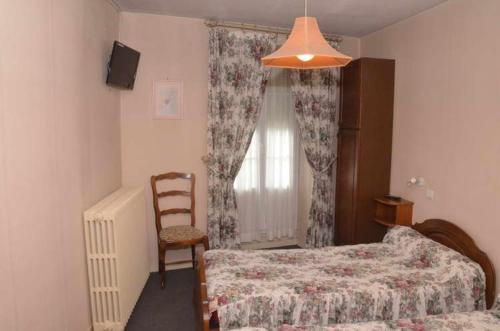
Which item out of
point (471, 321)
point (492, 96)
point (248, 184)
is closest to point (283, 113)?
point (248, 184)

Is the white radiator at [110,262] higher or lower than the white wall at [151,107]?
lower

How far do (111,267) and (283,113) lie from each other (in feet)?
8.94

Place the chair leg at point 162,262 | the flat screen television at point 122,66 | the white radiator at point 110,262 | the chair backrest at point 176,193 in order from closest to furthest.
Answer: the white radiator at point 110,262 < the flat screen television at point 122,66 < the chair leg at point 162,262 < the chair backrest at point 176,193

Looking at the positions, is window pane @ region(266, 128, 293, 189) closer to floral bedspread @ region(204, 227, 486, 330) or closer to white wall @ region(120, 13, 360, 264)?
white wall @ region(120, 13, 360, 264)

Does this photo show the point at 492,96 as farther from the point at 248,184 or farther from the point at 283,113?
the point at 248,184

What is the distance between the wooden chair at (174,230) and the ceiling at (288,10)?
173 centimetres

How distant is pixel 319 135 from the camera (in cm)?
421

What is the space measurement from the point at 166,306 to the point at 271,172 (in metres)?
2.05

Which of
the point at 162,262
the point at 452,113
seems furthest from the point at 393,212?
the point at 162,262

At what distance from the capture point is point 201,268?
2604 millimetres

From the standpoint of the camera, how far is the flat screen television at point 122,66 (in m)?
3.04

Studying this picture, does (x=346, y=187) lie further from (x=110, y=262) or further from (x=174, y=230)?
(x=110, y=262)

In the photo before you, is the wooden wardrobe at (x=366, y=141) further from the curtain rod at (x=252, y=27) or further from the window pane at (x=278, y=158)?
the window pane at (x=278, y=158)

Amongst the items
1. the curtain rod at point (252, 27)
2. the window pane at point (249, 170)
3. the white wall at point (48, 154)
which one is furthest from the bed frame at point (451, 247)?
the curtain rod at point (252, 27)
